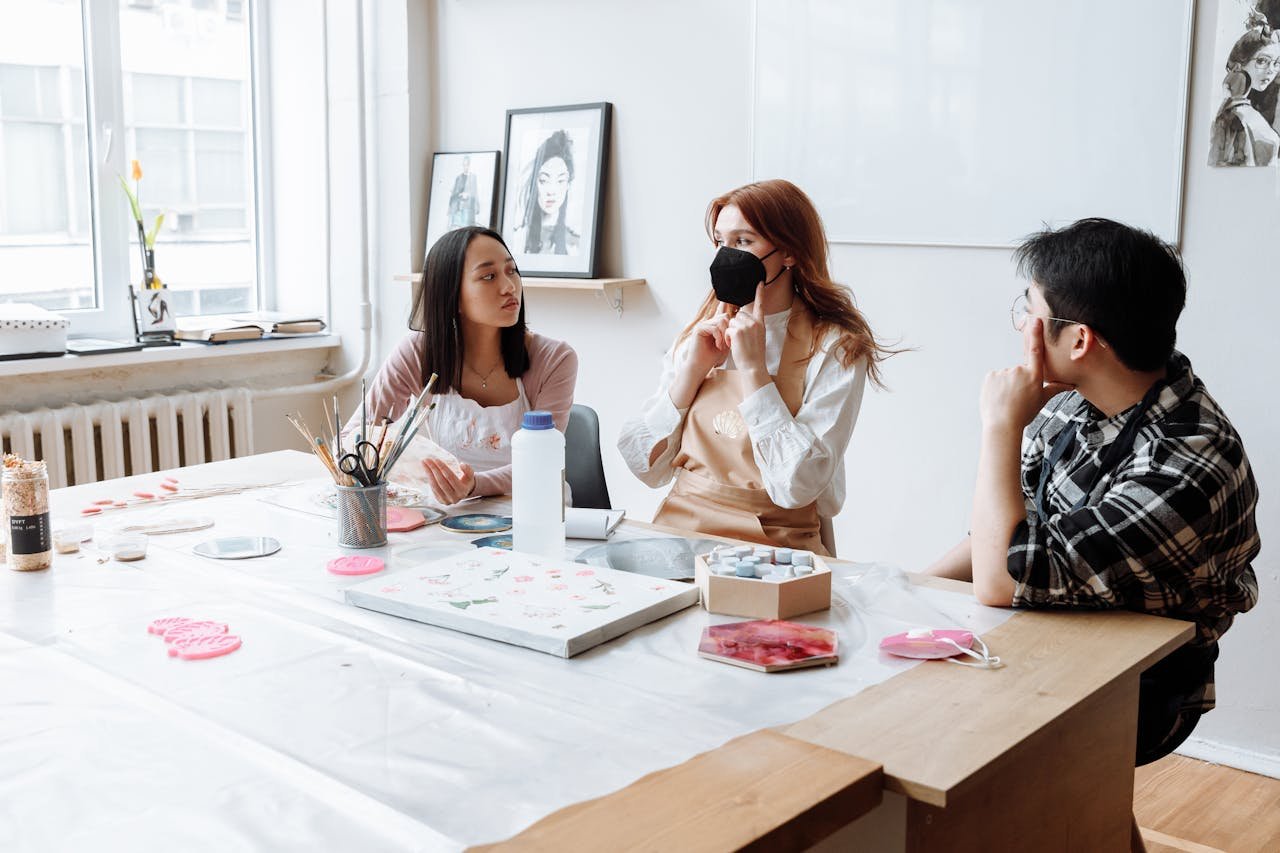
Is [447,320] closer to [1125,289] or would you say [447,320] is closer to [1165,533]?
[1125,289]

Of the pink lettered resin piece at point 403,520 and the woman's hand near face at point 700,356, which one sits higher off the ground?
the woman's hand near face at point 700,356

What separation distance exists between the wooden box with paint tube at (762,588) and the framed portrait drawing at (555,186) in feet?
Answer: 6.38

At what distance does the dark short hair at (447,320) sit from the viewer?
93.0 inches

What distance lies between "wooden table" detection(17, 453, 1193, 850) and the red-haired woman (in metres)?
0.68

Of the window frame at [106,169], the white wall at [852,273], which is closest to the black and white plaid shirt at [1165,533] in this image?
the white wall at [852,273]

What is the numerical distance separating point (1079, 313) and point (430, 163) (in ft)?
8.76

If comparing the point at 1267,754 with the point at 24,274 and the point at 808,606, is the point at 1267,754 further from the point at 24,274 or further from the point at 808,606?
the point at 24,274

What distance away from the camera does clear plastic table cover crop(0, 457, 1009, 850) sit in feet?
3.08

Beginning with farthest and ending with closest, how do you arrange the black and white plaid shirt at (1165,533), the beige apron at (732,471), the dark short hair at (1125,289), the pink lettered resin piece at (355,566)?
the beige apron at (732,471) < the pink lettered resin piece at (355,566) < the dark short hair at (1125,289) < the black and white plaid shirt at (1165,533)

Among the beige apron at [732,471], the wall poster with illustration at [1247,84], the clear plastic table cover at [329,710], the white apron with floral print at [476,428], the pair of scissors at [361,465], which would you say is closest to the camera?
the clear plastic table cover at [329,710]

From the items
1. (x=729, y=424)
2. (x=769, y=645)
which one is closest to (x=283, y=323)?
(x=729, y=424)

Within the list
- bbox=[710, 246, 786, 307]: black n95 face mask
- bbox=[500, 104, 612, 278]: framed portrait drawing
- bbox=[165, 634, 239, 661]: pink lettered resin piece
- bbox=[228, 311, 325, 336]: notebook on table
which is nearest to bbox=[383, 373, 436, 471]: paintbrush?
bbox=[165, 634, 239, 661]: pink lettered resin piece

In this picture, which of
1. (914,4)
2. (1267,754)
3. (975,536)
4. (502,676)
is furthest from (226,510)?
(1267,754)

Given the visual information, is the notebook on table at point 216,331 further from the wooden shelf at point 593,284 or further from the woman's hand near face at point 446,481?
the woman's hand near face at point 446,481
